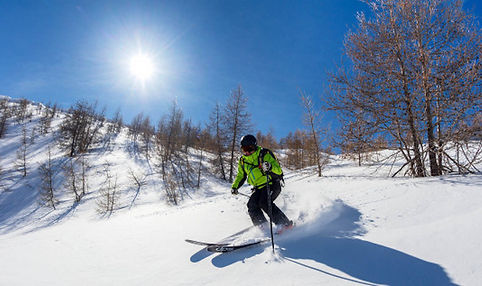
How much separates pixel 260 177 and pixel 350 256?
2033mm

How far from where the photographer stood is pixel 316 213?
4.34 metres

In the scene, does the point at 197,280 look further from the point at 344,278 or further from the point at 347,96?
the point at 347,96

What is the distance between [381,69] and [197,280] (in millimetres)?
8549

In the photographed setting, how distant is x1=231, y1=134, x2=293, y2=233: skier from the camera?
3.81 metres

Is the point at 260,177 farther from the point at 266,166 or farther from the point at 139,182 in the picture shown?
the point at 139,182

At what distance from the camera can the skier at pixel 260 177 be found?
3812mm

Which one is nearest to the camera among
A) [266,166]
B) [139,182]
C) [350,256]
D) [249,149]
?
[350,256]

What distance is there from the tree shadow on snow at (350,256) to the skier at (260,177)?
2.06 ft

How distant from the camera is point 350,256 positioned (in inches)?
96.3

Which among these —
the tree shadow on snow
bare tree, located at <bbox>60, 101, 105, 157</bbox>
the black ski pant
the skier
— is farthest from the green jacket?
bare tree, located at <bbox>60, 101, 105, 157</bbox>

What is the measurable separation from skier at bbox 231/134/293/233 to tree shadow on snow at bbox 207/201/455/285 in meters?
0.63

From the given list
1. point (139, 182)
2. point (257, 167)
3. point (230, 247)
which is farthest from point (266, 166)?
point (139, 182)

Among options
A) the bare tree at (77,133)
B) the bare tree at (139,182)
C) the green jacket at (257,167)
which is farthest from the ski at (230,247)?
the bare tree at (77,133)

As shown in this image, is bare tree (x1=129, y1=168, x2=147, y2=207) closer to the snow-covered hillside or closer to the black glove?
the snow-covered hillside
